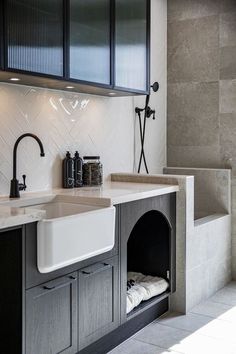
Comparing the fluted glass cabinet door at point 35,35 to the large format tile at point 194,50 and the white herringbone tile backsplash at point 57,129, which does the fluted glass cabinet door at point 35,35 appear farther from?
the large format tile at point 194,50

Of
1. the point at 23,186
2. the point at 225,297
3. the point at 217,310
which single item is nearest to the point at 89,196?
the point at 23,186

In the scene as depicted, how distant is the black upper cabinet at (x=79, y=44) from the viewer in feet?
7.88

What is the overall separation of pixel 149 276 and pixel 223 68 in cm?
213

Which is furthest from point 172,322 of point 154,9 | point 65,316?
point 154,9

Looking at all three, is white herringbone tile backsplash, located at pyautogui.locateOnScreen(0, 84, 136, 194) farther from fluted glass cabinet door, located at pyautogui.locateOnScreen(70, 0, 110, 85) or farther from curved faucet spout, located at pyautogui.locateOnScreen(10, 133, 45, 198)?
fluted glass cabinet door, located at pyautogui.locateOnScreen(70, 0, 110, 85)

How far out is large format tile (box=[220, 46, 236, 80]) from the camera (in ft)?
13.5

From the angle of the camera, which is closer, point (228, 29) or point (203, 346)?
point (203, 346)

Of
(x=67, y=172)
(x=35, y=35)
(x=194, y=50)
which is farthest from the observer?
(x=194, y=50)

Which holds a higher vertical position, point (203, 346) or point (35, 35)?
point (35, 35)

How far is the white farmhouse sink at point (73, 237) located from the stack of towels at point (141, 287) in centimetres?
64

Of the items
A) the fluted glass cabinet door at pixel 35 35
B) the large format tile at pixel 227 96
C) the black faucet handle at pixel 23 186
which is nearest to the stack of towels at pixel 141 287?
the black faucet handle at pixel 23 186

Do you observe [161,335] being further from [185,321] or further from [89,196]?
[89,196]

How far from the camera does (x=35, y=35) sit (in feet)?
8.21

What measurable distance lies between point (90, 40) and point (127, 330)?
199 cm
